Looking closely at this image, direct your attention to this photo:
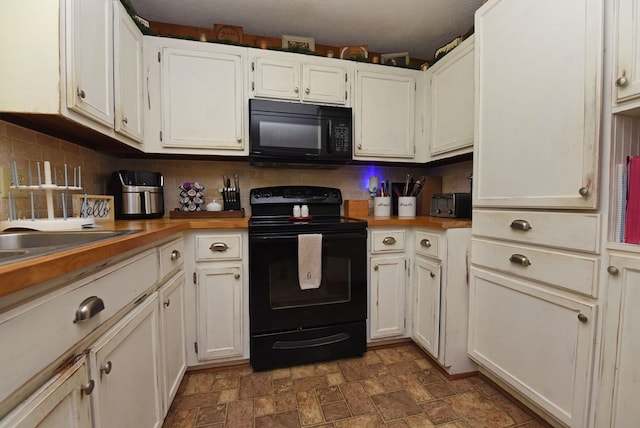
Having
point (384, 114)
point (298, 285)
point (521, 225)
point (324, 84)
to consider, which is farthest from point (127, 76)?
point (521, 225)

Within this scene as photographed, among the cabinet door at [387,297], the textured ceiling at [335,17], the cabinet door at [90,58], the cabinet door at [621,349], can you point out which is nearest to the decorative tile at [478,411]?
the cabinet door at [621,349]

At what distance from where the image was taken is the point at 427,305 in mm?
1716

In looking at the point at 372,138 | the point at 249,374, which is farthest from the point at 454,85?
the point at 249,374

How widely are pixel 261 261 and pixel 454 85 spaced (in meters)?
1.71

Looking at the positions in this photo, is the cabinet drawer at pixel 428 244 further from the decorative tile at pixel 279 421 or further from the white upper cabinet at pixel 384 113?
the decorative tile at pixel 279 421

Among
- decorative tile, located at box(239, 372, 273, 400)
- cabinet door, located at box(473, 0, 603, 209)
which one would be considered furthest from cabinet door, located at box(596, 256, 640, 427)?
decorative tile, located at box(239, 372, 273, 400)

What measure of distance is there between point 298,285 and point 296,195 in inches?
30.2

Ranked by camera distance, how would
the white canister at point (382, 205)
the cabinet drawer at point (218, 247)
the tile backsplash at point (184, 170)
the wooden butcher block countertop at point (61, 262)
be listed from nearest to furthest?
the wooden butcher block countertop at point (61, 262) → the tile backsplash at point (184, 170) → the cabinet drawer at point (218, 247) → the white canister at point (382, 205)

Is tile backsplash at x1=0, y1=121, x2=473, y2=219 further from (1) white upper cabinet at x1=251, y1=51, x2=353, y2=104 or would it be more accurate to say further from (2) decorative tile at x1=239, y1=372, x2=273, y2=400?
(2) decorative tile at x1=239, y1=372, x2=273, y2=400

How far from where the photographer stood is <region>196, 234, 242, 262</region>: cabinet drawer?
158 centimetres

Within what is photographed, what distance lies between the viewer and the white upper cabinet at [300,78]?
1854 millimetres

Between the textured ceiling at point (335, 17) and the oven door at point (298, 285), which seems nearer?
the oven door at point (298, 285)

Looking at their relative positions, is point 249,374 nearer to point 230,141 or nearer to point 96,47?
point 230,141

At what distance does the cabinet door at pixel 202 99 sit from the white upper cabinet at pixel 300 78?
0.48 feet
